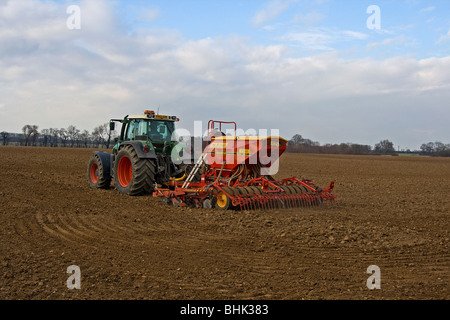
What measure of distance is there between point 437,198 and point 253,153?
246 inches

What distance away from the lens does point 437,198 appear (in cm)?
1216

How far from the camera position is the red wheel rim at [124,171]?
11.2 m

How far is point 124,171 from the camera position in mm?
11359

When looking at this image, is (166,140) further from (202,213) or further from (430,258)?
(430,258)

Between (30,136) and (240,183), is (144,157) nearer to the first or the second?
(240,183)

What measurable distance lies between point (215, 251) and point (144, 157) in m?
4.98

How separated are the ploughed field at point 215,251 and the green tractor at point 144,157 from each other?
90 cm

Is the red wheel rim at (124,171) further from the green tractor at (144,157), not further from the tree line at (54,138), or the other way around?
the tree line at (54,138)

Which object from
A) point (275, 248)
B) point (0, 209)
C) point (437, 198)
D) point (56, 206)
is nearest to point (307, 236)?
point (275, 248)

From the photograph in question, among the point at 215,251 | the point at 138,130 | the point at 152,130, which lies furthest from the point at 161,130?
the point at 215,251

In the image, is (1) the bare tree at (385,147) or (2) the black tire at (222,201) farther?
(1) the bare tree at (385,147)

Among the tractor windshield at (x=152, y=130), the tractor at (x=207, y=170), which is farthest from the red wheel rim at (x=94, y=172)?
the tractor windshield at (x=152, y=130)

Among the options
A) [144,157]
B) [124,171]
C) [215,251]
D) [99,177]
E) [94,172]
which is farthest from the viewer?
[94,172]

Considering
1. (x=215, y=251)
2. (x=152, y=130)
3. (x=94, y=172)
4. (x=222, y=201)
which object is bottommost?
(x=215, y=251)
